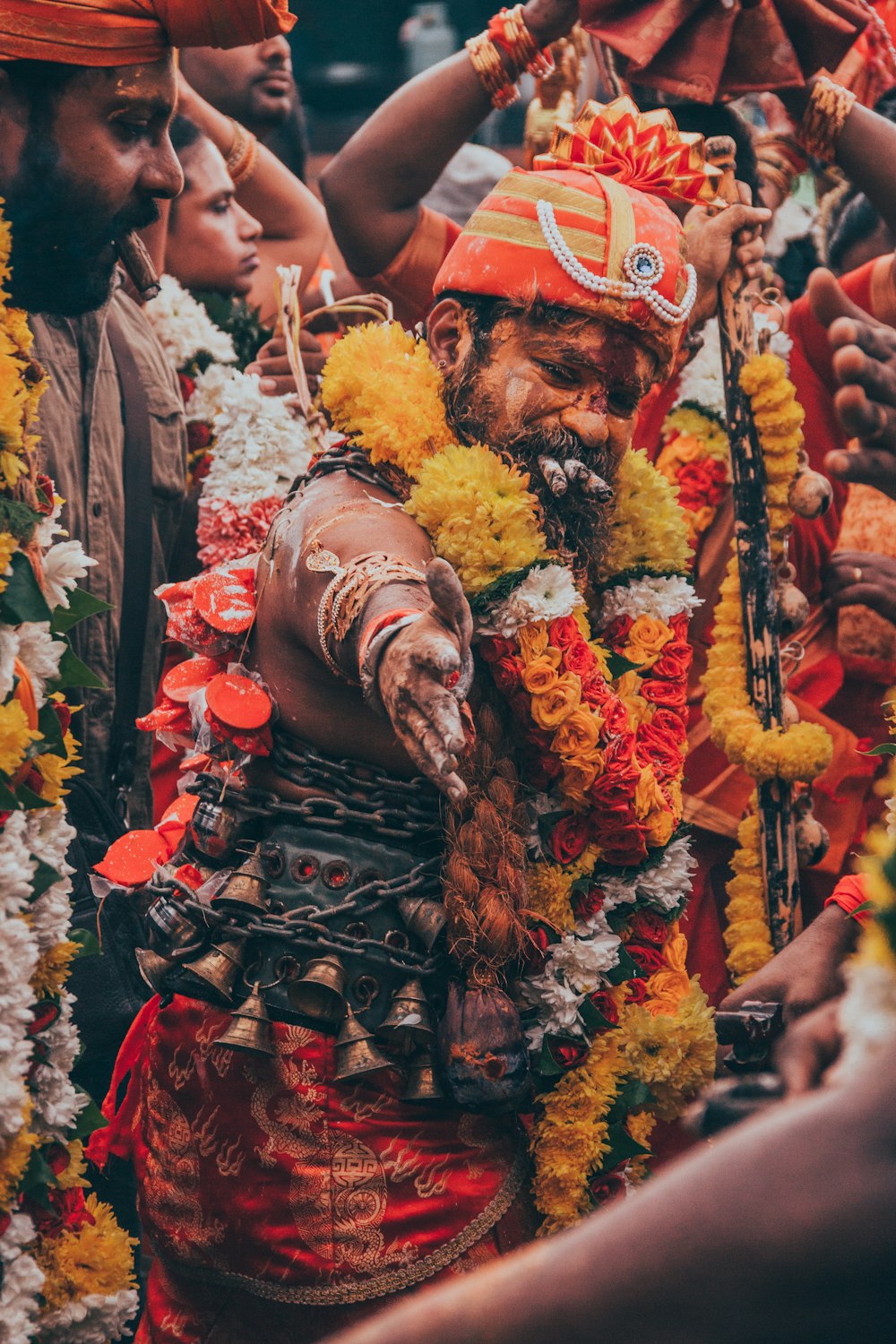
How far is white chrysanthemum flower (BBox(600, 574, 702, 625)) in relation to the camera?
2908mm

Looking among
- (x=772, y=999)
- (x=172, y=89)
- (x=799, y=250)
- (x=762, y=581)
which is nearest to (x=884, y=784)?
(x=772, y=999)

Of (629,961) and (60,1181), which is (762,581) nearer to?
(629,961)

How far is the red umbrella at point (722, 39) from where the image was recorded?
3.80 meters

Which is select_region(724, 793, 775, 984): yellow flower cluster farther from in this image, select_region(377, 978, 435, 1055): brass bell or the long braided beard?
select_region(377, 978, 435, 1055): brass bell

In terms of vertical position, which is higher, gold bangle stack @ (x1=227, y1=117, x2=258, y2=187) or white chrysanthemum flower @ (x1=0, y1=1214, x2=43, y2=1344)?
gold bangle stack @ (x1=227, y1=117, x2=258, y2=187)

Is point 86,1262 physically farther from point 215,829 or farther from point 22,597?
point 22,597

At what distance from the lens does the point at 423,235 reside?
168 inches

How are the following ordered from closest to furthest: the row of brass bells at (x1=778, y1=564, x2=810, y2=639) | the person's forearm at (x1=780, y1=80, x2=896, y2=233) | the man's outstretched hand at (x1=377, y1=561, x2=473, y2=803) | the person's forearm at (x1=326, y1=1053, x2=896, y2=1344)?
the person's forearm at (x1=326, y1=1053, x2=896, y2=1344) → the man's outstretched hand at (x1=377, y1=561, x2=473, y2=803) → the row of brass bells at (x1=778, y1=564, x2=810, y2=639) → the person's forearm at (x1=780, y1=80, x2=896, y2=233)

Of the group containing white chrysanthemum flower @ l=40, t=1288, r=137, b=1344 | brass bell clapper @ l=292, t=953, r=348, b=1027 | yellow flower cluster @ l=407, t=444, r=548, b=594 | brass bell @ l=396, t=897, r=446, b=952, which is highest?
yellow flower cluster @ l=407, t=444, r=548, b=594

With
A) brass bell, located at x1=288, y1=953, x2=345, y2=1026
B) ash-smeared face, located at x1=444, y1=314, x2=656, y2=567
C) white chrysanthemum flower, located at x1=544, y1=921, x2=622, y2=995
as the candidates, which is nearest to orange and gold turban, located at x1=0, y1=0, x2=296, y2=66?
ash-smeared face, located at x1=444, y1=314, x2=656, y2=567

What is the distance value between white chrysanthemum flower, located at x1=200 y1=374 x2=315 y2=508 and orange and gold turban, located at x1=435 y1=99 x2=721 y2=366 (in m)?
1.06

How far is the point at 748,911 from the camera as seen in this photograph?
356 cm

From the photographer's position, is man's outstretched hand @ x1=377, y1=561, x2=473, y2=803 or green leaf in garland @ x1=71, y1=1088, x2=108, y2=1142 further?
green leaf in garland @ x1=71, y1=1088, x2=108, y2=1142

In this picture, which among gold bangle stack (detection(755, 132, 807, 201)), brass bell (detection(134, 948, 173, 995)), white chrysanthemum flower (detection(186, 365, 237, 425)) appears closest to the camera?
brass bell (detection(134, 948, 173, 995))
